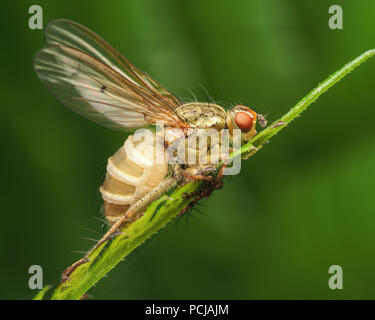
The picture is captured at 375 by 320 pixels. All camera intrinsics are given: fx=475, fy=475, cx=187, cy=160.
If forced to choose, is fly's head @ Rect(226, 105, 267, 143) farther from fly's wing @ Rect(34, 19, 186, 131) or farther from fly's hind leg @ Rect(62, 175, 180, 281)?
fly's hind leg @ Rect(62, 175, 180, 281)

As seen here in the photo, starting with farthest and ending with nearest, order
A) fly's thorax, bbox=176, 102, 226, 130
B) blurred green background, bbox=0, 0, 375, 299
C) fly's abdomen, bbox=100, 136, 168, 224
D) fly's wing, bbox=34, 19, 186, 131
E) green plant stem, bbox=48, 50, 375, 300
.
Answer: blurred green background, bbox=0, 0, 375, 299 → fly's thorax, bbox=176, 102, 226, 130 → fly's abdomen, bbox=100, 136, 168, 224 → fly's wing, bbox=34, 19, 186, 131 → green plant stem, bbox=48, 50, 375, 300

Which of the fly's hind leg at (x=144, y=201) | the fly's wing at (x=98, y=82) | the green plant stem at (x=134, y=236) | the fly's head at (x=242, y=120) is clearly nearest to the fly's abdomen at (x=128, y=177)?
the fly's hind leg at (x=144, y=201)

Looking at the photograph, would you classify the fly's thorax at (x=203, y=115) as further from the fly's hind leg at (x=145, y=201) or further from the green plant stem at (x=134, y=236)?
the green plant stem at (x=134, y=236)

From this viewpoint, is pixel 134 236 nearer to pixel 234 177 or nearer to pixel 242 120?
pixel 242 120

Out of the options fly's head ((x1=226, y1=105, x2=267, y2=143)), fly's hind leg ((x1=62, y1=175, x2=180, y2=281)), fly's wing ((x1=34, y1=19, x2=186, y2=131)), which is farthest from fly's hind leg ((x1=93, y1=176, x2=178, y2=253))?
fly's head ((x1=226, y1=105, x2=267, y2=143))

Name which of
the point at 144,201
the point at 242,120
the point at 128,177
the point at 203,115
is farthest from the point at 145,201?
the point at 242,120

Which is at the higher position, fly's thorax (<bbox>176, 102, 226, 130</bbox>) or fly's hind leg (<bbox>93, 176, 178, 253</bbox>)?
fly's thorax (<bbox>176, 102, 226, 130</bbox>)
